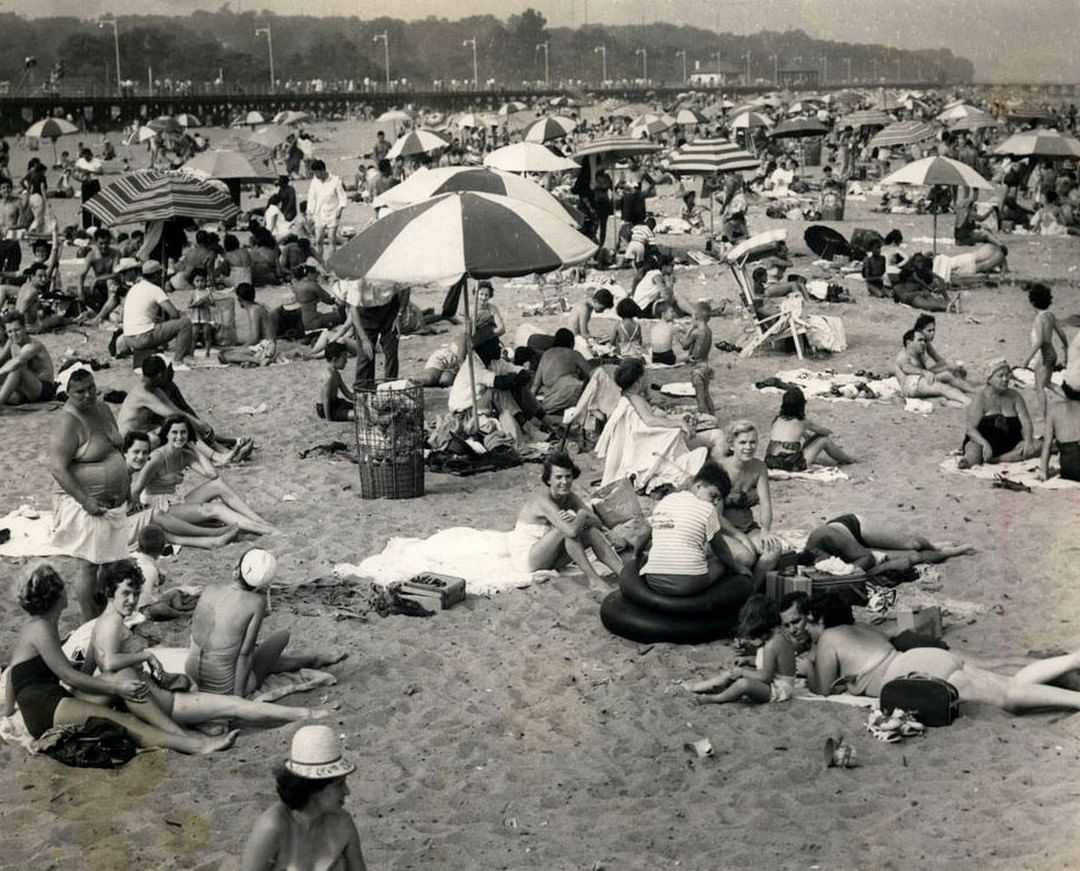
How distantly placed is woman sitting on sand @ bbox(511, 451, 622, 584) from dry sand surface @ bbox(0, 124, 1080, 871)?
0.90 feet

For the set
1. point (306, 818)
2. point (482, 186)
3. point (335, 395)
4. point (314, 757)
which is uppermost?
point (482, 186)

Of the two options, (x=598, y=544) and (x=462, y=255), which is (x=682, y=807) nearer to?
(x=598, y=544)

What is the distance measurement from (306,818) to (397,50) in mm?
155028

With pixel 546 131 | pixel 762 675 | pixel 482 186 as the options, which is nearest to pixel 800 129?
Result: pixel 546 131

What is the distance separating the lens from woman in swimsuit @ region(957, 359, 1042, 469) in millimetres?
10383

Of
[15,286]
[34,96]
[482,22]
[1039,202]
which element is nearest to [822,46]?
[482,22]

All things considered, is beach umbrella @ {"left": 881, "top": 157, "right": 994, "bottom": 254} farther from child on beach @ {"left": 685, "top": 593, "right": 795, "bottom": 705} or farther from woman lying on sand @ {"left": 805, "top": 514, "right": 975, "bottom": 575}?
child on beach @ {"left": 685, "top": 593, "right": 795, "bottom": 705}

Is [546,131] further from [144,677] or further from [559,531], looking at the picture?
[144,677]

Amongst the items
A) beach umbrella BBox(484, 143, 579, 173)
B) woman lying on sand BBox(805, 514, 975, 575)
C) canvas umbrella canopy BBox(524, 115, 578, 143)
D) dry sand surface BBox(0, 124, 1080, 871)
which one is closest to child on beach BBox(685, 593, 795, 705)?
dry sand surface BBox(0, 124, 1080, 871)

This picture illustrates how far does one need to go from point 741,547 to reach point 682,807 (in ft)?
7.75

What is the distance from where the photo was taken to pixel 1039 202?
26172 millimetres

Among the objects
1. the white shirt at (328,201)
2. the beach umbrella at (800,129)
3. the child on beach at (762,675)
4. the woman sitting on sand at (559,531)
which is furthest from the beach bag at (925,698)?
the beach umbrella at (800,129)

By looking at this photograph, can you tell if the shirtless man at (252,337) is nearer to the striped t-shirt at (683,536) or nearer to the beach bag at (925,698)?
the striped t-shirt at (683,536)

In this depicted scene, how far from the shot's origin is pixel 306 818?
13.7ft
